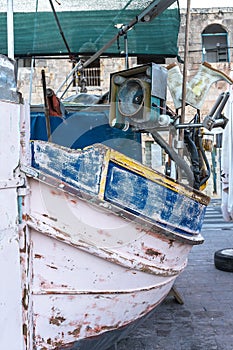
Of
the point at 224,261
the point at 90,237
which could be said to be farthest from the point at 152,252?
the point at 224,261

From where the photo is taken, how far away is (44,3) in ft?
18.2

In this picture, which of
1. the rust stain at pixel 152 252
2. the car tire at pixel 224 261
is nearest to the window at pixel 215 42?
the car tire at pixel 224 261

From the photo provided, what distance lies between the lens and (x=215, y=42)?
2016cm

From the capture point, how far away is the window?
19.4 metres

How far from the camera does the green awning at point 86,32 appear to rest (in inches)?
223

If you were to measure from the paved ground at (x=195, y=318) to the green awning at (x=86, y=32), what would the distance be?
3.20 metres

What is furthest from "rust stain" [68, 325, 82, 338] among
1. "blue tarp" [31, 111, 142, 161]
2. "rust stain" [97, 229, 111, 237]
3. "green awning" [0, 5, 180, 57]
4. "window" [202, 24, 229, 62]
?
"window" [202, 24, 229, 62]

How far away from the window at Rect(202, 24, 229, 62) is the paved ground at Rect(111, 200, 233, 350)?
15558mm

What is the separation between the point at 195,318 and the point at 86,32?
3.97 meters

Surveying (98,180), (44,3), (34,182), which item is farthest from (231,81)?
(44,3)

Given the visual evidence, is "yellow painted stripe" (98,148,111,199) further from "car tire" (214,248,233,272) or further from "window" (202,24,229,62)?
"window" (202,24,229,62)

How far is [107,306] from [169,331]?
1.26 meters

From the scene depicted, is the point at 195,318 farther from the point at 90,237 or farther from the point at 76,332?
the point at 90,237

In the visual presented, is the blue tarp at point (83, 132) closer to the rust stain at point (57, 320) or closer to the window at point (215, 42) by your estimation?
the rust stain at point (57, 320)
